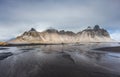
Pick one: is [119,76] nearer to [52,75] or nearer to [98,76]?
[98,76]

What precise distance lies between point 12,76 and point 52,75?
3.26 m

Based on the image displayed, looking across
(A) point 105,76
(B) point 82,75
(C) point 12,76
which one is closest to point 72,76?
(B) point 82,75

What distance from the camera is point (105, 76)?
11211 mm

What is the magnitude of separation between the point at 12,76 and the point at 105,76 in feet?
25.1

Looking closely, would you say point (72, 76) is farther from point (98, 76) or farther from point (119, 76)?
point (119, 76)

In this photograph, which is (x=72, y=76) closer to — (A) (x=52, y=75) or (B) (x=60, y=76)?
(B) (x=60, y=76)

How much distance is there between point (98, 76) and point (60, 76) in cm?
313

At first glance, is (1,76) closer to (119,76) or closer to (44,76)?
(44,76)

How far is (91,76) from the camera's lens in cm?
1114

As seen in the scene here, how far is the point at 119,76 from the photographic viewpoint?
1129 cm

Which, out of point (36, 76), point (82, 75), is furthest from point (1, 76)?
point (82, 75)

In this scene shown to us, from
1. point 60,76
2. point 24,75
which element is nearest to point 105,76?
point 60,76

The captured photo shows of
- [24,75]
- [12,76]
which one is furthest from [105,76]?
[12,76]

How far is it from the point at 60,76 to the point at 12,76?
12.9ft
